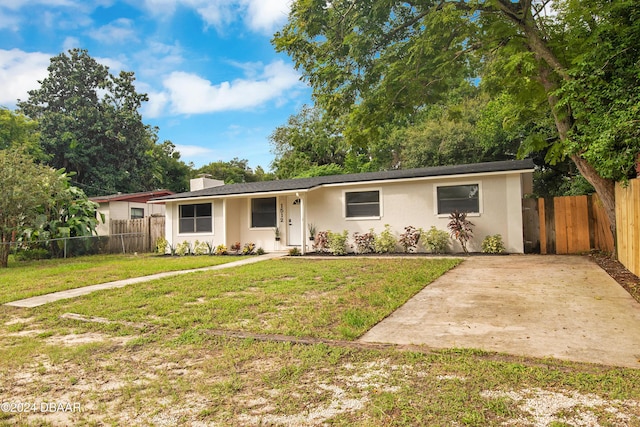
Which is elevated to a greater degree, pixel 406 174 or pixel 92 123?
pixel 92 123

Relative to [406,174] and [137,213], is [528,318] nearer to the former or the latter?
[406,174]

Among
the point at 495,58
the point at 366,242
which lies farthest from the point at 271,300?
the point at 495,58

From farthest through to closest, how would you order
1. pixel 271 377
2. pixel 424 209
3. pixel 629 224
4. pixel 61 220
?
pixel 61 220
pixel 424 209
pixel 629 224
pixel 271 377

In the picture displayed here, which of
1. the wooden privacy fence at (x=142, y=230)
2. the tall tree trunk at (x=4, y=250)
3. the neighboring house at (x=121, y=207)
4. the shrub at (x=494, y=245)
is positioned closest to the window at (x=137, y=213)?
the neighboring house at (x=121, y=207)

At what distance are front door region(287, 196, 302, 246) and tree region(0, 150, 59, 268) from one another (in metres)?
8.45

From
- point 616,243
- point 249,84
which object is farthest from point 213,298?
point 249,84

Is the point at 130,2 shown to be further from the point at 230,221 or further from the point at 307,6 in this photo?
the point at 230,221

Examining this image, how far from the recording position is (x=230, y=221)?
49.2 ft

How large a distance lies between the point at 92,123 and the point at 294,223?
938 inches

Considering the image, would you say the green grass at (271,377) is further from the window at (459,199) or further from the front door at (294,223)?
the front door at (294,223)

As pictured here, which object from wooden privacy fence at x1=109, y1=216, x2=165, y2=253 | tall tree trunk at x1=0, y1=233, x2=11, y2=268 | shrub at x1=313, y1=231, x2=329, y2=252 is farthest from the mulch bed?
wooden privacy fence at x1=109, y1=216, x2=165, y2=253

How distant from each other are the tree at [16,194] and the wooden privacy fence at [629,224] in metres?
15.3

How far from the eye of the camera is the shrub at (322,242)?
13.4 m

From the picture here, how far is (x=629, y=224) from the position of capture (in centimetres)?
677
